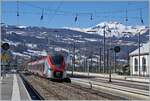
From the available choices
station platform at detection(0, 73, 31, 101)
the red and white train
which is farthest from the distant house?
station platform at detection(0, 73, 31, 101)

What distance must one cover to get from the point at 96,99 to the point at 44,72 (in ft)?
89.6

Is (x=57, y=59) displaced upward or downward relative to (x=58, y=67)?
upward

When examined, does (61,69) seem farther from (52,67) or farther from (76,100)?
(76,100)

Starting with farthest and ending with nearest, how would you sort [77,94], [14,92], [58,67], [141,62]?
[141,62] → [58,67] → [14,92] → [77,94]

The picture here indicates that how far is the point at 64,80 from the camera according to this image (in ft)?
165

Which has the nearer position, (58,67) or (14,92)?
(14,92)


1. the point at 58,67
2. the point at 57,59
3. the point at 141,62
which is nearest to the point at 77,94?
the point at 58,67

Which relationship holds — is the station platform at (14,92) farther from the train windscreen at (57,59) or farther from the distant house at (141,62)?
the distant house at (141,62)

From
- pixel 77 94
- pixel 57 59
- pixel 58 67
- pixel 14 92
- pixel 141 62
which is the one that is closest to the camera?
pixel 77 94

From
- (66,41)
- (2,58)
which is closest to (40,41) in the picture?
(66,41)

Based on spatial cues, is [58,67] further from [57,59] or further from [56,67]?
[57,59]

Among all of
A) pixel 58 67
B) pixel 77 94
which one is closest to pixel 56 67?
pixel 58 67

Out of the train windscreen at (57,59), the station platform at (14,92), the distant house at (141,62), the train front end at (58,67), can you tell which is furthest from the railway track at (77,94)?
the distant house at (141,62)

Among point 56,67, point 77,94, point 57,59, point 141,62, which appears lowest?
point 77,94
